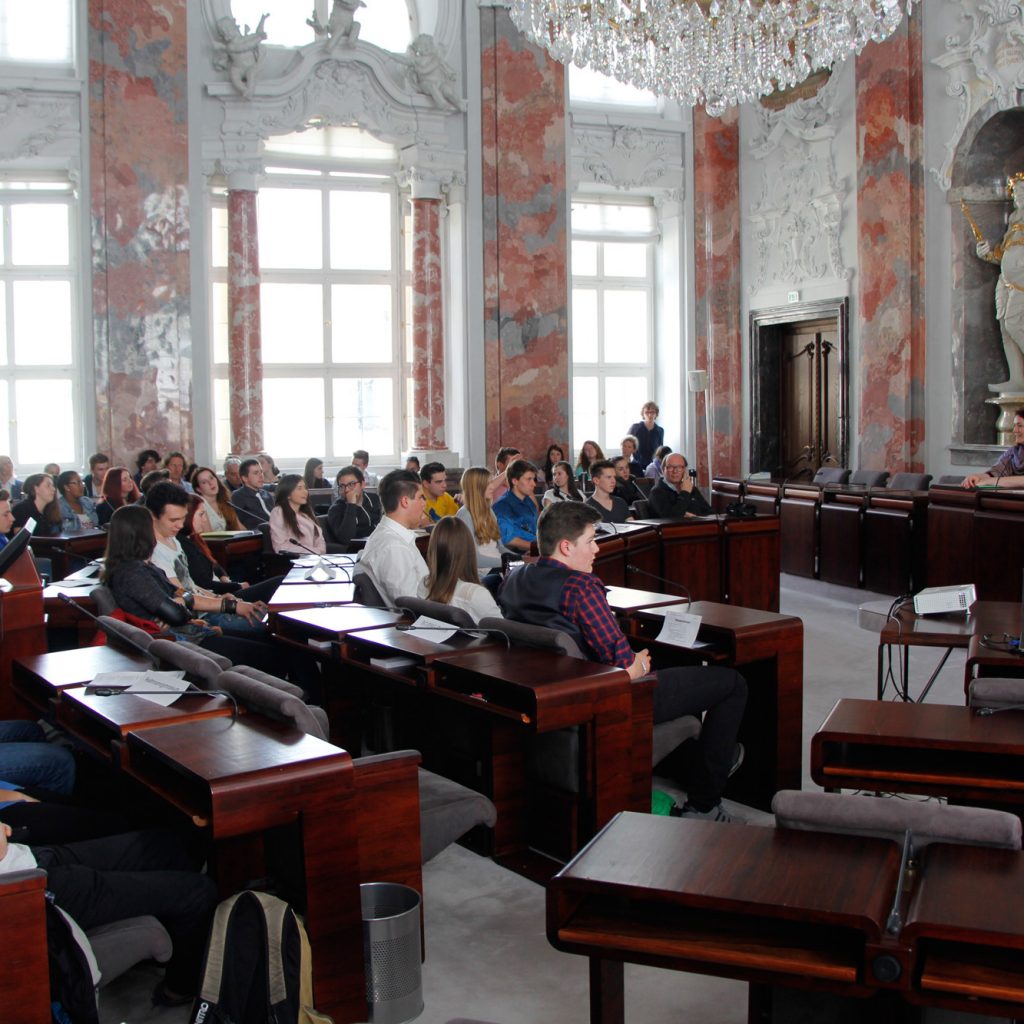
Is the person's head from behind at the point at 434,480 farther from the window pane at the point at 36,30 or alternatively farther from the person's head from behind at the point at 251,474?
the window pane at the point at 36,30

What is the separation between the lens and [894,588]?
8938mm

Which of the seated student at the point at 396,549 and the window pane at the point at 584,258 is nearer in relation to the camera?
the seated student at the point at 396,549

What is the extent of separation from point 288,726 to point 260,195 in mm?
11152

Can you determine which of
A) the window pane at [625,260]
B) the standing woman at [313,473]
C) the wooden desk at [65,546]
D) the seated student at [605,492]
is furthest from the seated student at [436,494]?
the window pane at [625,260]

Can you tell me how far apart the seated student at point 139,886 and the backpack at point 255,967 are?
179 millimetres

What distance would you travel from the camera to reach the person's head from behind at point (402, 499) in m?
5.48

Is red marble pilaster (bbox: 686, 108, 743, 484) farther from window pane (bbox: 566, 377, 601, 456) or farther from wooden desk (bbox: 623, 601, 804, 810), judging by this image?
wooden desk (bbox: 623, 601, 804, 810)

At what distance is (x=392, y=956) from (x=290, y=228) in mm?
11541

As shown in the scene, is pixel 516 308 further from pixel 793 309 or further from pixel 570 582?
pixel 570 582

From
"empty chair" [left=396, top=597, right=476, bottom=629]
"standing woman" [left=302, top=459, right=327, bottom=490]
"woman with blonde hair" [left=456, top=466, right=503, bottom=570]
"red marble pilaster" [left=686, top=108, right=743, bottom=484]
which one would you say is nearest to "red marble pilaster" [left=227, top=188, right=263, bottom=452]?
"standing woman" [left=302, top=459, right=327, bottom=490]

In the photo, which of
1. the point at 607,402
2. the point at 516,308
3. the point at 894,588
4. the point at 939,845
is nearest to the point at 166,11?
the point at 516,308

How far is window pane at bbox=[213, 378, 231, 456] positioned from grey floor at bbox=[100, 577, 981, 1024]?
31.5 feet

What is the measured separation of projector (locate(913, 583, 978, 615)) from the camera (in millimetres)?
4992

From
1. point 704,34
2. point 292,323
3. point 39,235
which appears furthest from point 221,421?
point 704,34
